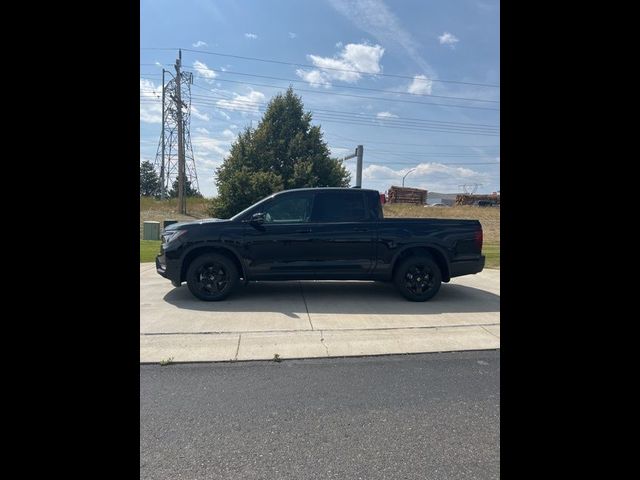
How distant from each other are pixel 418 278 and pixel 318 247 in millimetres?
1817

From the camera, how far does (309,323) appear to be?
500 centimetres

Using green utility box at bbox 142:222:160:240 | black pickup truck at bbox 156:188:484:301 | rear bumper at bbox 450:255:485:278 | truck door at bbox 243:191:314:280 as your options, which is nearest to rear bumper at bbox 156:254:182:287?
black pickup truck at bbox 156:188:484:301

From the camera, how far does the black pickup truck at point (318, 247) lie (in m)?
6.05

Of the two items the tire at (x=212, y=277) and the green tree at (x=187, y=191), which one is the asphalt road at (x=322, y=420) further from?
the green tree at (x=187, y=191)

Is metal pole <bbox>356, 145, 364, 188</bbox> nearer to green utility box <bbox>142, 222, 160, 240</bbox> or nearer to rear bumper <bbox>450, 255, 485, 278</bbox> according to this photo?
green utility box <bbox>142, 222, 160, 240</bbox>

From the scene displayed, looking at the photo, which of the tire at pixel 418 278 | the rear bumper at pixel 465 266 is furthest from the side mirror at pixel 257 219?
the rear bumper at pixel 465 266

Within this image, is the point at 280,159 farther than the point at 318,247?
Yes

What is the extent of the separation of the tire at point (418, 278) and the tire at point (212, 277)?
2798 millimetres

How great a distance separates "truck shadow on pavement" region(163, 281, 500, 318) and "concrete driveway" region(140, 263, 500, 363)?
0.05 feet

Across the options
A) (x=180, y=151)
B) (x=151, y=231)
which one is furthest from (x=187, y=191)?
(x=151, y=231)

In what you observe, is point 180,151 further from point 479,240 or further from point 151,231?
point 479,240
